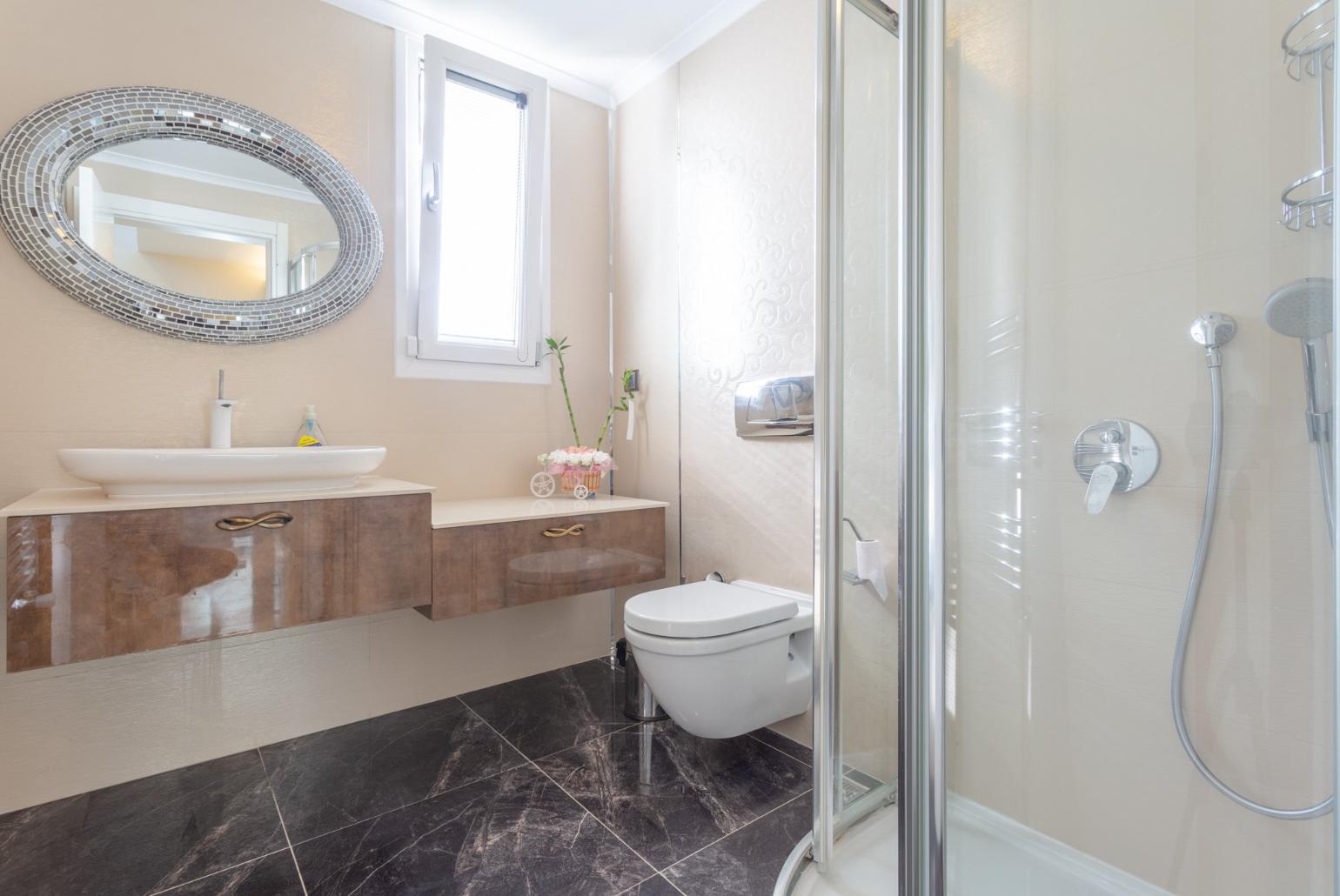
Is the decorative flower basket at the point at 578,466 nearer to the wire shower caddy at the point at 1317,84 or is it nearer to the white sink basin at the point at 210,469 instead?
the white sink basin at the point at 210,469

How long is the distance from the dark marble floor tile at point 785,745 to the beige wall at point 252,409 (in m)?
0.91

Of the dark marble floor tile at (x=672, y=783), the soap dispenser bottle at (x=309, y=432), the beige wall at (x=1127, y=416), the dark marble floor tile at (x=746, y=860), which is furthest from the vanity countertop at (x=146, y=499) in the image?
the beige wall at (x=1127, y=416)

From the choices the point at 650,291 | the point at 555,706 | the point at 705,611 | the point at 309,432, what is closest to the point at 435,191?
the point at 650,291

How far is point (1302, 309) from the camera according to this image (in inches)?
27.1

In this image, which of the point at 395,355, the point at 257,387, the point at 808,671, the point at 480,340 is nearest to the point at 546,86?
the point at 480,340

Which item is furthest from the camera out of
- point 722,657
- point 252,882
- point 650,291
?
point 650,291

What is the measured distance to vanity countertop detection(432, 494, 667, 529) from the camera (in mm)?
1975

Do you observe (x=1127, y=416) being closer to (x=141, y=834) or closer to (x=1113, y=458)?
(x=1113, y=458)

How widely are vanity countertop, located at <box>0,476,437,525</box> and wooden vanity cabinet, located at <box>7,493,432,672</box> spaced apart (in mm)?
13

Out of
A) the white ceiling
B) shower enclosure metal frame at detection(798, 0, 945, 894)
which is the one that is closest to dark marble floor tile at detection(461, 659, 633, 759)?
shower enclosure metal frame at detection(798, 0, 945, 894)

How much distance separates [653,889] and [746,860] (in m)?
0.22

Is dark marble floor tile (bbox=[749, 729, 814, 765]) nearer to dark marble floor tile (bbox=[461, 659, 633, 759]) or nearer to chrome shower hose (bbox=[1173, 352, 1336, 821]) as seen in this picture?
dark marble floor tile (bbox=[461, 659, 633, 759])

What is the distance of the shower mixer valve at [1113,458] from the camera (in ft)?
2.88

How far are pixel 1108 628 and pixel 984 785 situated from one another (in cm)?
28
